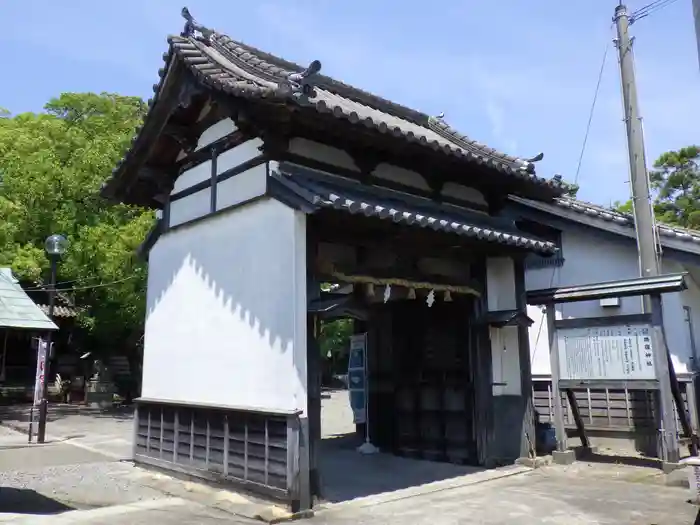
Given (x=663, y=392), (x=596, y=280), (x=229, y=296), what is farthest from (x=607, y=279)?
(x=229, y=296)

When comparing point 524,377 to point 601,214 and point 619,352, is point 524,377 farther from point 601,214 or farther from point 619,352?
point 601,214

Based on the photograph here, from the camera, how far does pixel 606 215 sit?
12.0 metres

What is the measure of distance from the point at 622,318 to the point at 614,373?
920 mm

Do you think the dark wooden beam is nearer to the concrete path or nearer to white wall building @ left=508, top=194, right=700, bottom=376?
the concrete path

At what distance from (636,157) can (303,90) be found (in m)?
6.53

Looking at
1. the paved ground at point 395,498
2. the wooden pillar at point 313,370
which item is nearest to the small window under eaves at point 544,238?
the paved ground at point 395,498

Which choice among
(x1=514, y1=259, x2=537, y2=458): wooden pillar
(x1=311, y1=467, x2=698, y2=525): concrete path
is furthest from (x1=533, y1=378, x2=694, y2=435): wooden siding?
(x1=311, y1=467, x2=698, y2=525): concrete path

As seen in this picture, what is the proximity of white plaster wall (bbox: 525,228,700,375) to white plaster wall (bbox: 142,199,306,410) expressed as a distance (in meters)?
7.41

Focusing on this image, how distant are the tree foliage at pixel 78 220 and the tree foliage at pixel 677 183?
2110 centimetres

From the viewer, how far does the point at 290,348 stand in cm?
782

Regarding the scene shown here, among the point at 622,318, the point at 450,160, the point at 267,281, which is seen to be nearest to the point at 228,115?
the point at 267,281

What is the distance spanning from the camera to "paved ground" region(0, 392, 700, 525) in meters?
7.31

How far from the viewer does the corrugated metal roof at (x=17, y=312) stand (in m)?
8.17

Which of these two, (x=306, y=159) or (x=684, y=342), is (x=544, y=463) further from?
(x=306, y=159)
